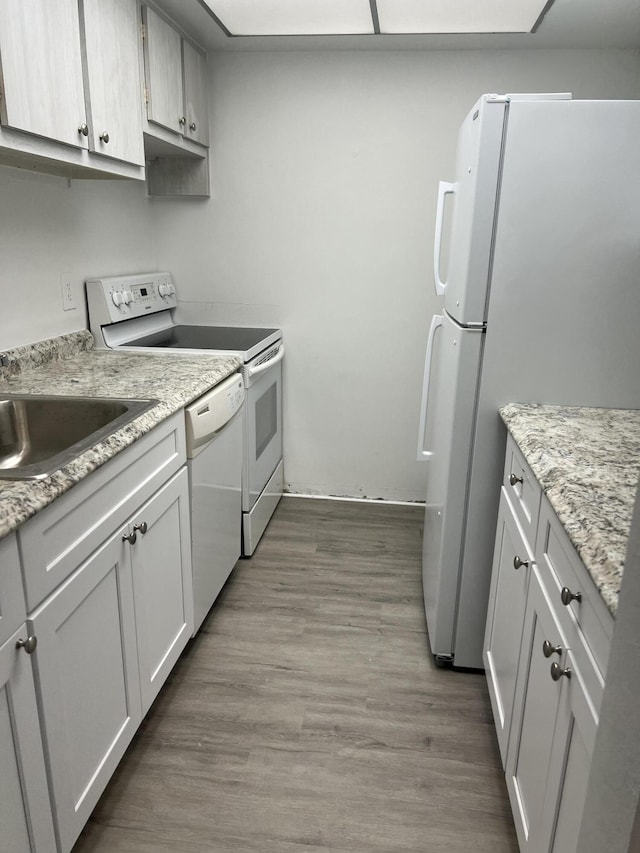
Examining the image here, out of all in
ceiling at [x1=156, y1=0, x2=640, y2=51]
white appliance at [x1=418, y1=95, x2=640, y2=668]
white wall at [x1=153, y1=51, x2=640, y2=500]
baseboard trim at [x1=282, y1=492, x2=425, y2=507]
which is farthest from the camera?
baseboard trim at [x1=282, y1=492, x2=425, y2=507]

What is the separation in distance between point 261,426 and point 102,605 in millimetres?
1554

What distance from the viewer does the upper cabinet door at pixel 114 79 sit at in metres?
1.79

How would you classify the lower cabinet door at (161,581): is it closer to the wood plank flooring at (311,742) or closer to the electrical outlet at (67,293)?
the wood plank flooring at (311,742)

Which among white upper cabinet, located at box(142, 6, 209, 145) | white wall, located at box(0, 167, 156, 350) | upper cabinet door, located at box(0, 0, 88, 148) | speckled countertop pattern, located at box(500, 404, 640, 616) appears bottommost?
speckled countertop pattern, located at box(500, 404, 640, 616)

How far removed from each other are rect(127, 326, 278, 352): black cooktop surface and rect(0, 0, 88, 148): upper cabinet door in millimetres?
985

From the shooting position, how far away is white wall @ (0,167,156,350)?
198 centimetres

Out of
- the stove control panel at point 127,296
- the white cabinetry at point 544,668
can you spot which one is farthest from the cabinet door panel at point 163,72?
the white cabinetry at point 544,668

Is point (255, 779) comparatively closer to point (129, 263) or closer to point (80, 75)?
point (80, 75)

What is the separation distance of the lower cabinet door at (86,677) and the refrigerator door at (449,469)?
0.98 meters

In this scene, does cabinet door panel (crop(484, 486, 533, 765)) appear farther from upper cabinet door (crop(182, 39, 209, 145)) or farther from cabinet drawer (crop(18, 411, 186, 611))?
upper cabinet door (crop(182, 39, 209, 145))

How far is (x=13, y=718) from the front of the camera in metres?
1.05

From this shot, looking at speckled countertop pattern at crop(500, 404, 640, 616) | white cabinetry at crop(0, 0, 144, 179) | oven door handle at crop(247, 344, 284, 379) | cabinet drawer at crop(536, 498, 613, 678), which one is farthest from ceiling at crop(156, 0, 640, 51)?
cabinet drawer at crop(536, 498, 613, 678)

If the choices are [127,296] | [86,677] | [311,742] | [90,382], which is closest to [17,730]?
[86,677]

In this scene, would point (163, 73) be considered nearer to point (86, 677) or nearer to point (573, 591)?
point (86, 677)
